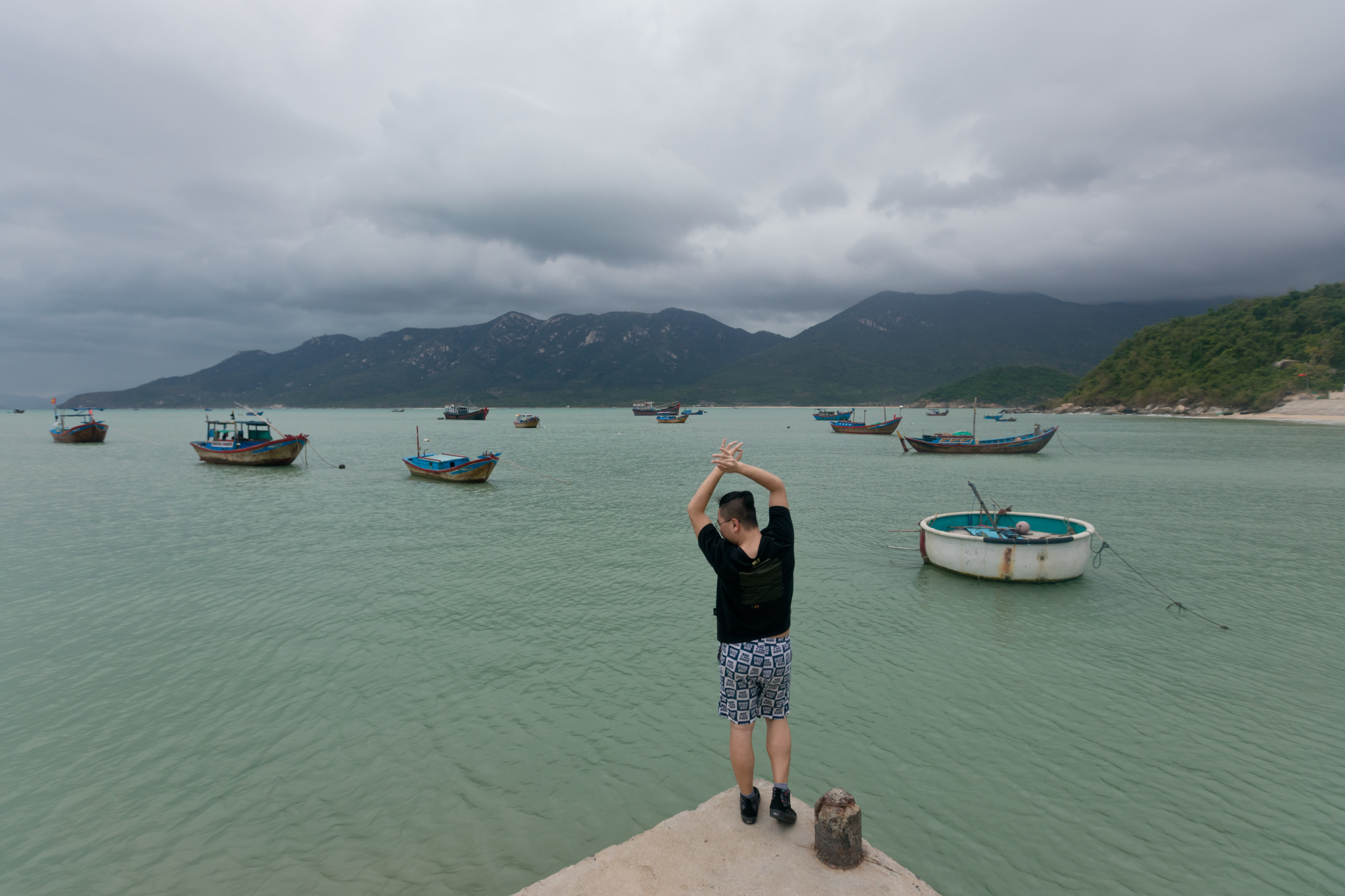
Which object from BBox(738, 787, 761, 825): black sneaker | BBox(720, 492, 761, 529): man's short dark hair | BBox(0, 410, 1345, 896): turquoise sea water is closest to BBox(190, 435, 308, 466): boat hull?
BBox(0, 410, 1345, 896): turquoise sea water

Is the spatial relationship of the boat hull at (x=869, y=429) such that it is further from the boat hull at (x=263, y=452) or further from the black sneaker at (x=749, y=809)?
the black sneaker at (x=749, y=809)

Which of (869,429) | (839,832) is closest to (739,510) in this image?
(839,832)

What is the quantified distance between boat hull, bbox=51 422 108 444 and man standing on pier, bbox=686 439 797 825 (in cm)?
9659

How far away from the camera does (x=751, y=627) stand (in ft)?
16.5

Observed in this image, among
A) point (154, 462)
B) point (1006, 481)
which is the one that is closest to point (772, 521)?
point (1006, 481)

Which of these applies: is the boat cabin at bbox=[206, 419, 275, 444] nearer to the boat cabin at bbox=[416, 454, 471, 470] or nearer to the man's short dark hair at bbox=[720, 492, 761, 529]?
the boat cabin at bbox=[416, 454, 471, 470]

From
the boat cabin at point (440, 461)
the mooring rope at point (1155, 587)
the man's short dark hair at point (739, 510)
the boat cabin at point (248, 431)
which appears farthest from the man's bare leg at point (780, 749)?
the boat cabin at point (248, 431)

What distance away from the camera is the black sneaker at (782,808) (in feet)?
16.7

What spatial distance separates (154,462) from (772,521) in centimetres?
6606

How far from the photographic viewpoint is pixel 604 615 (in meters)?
13.9

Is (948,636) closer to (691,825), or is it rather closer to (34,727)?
(691,825)

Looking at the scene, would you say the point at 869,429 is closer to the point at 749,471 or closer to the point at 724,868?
the point at 749,471

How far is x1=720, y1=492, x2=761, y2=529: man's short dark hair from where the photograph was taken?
198 inches

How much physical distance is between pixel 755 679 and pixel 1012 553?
532 inches
